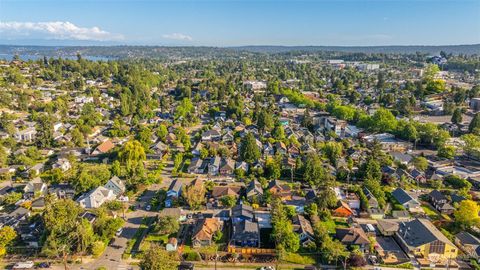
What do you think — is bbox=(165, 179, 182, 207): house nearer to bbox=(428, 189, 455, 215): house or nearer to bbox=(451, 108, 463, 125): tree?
bbox=(428, 189, 455, 215): house

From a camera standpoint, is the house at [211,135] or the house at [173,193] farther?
the house at [211,135]

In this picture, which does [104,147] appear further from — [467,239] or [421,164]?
[467,239]

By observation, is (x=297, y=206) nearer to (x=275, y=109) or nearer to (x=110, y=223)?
(x=110, y=223)

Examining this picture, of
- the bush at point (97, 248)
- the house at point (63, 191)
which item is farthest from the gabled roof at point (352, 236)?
the house at point (63, 191)

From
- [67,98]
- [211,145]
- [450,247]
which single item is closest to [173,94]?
[67,98]

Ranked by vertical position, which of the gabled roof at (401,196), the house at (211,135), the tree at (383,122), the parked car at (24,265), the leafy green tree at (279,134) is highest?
the tree at (383,122)

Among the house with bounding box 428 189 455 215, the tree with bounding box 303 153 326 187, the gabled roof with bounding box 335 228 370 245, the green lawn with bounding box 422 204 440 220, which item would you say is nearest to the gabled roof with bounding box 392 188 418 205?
the green lawn with bounding box 422 204 440 220

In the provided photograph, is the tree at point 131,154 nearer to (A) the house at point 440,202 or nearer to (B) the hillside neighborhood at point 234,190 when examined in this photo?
(B) the hillside neighborhood at point 234,190
